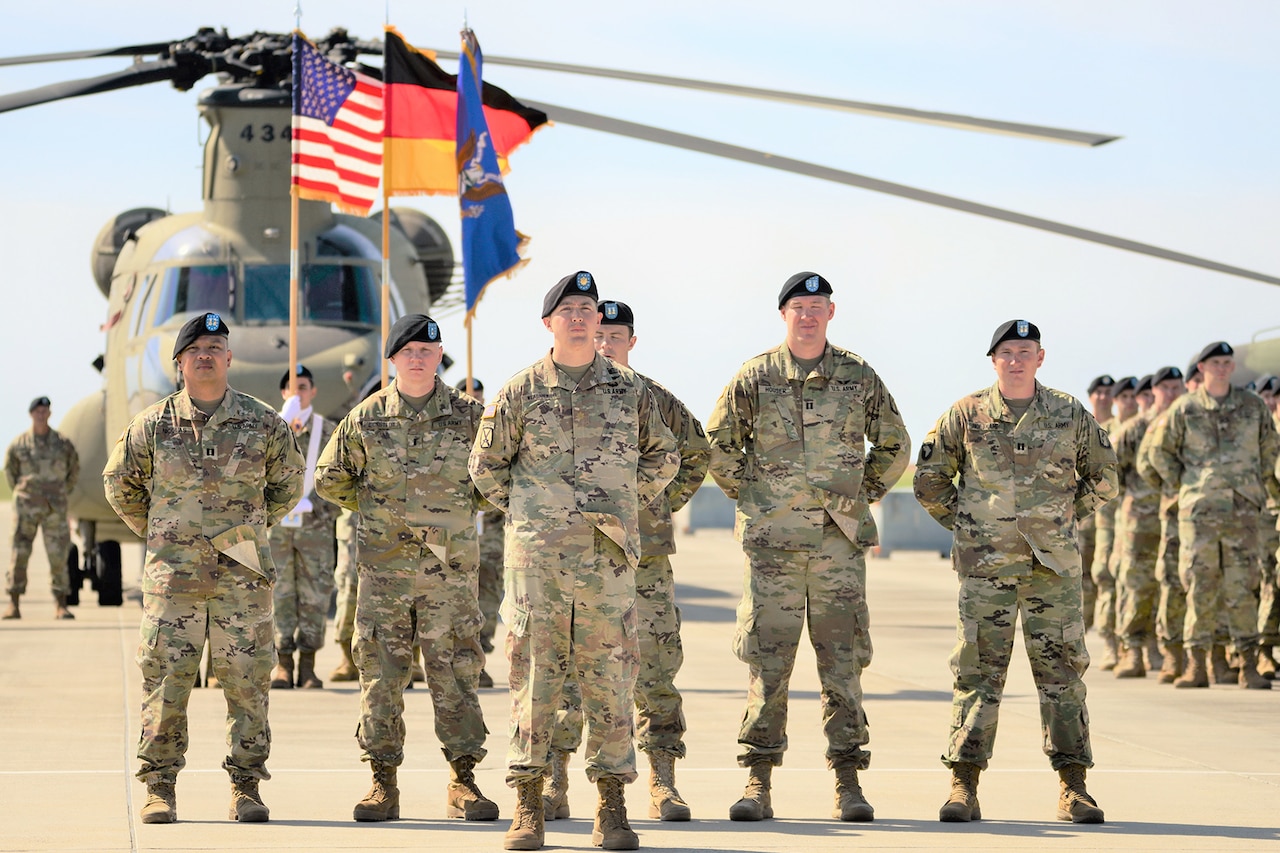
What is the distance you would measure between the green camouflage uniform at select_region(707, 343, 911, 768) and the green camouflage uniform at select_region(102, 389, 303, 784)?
6.23 feet

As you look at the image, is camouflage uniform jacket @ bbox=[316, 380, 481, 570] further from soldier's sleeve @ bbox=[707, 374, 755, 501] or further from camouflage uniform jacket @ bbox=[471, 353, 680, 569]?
soldier's sleeve @ bbox=[707, 374, 755, 501]

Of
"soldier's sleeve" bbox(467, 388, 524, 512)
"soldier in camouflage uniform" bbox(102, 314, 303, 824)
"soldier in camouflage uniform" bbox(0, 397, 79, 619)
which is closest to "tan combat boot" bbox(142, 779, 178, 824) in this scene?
"soldier in camouflage uniform" bbox(102, 314, 303, 824)

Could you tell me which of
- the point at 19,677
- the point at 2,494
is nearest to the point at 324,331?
the point at 19,677

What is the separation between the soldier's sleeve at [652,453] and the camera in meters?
6.55

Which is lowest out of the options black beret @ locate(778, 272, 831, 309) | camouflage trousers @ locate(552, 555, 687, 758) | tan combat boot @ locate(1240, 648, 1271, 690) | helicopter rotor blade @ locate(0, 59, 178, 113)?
tan combat boot @ locate(1240, 648, 1271, 690)

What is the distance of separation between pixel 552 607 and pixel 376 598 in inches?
38.6

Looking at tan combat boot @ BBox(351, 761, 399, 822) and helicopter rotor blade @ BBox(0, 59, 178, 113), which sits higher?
helicopter rotor blade @ BBox(0, 59, 178, 113)

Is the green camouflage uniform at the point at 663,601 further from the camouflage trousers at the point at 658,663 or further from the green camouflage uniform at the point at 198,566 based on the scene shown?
the green camouflage uniform at the point at 198,566

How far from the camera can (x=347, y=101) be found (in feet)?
41.5

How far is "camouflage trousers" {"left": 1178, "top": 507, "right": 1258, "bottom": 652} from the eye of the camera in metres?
11.6

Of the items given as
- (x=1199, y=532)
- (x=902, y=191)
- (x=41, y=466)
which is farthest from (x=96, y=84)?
(x=1199, y=532)

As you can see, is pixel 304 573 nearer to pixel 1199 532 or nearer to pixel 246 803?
pixel 246 803

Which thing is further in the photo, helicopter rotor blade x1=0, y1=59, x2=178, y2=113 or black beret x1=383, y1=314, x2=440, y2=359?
helicopter rotor blade x1=0, y1=59, x2=178, y2=113

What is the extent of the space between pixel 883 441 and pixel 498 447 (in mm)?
1688
